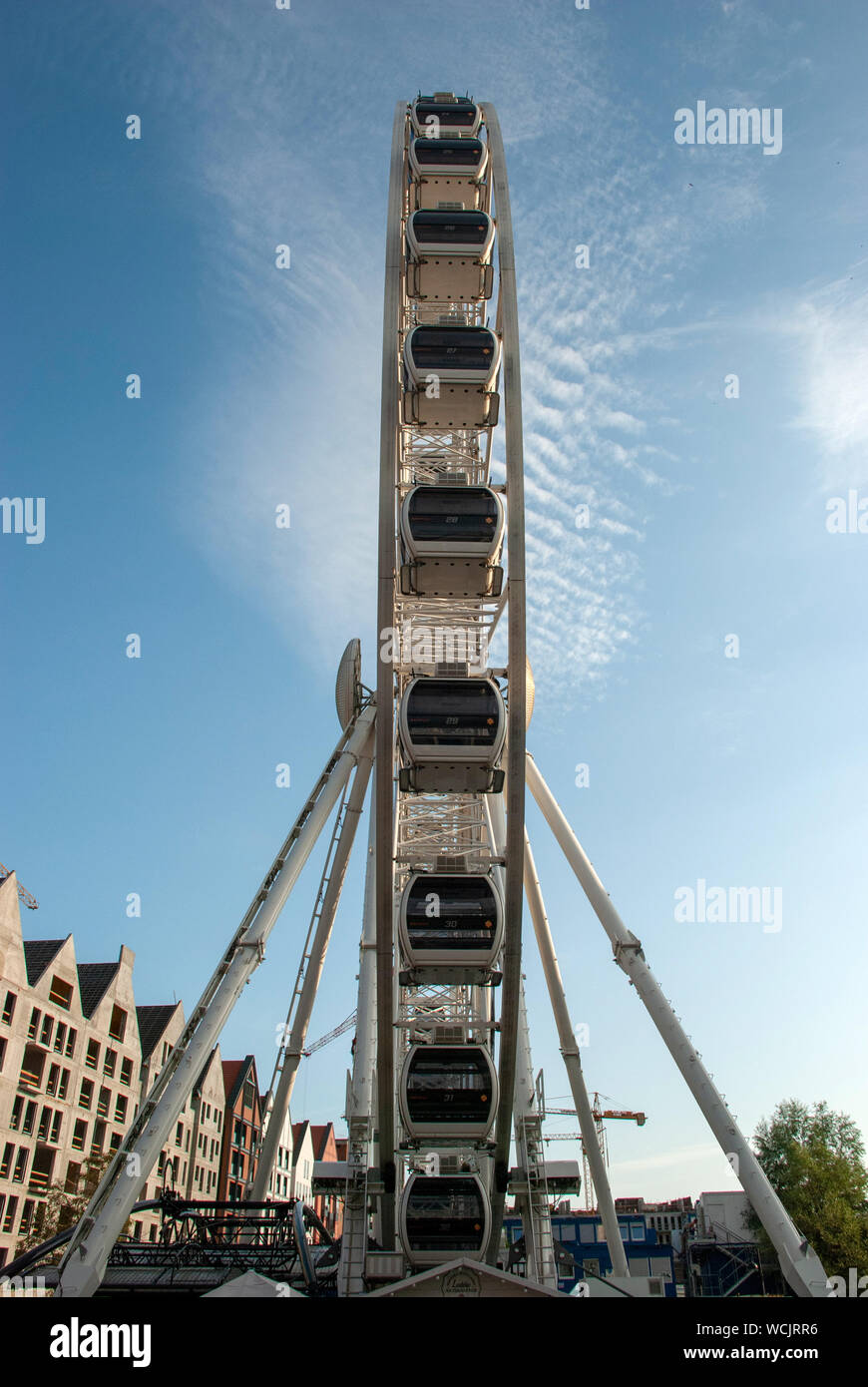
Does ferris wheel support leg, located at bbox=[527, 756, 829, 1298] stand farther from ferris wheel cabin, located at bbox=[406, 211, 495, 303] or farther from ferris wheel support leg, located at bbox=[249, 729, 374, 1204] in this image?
ferris wheel cabin, located at bbox=[406, 211, 495, 303]

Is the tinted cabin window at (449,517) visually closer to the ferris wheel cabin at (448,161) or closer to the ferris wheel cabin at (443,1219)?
the ferris wheel cabin at (448,161)

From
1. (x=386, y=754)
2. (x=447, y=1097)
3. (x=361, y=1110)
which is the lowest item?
(x=361, y=1110)

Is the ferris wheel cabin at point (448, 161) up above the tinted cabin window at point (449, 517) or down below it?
above

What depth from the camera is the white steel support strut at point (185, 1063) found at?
56.1 feet

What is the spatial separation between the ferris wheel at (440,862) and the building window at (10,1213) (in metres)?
15.9

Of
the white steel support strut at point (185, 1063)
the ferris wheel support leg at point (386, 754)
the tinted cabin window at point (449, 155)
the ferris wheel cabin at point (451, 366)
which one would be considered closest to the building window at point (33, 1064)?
the ferris wheel support leg at point (386, 754)

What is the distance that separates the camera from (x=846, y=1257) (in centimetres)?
5031

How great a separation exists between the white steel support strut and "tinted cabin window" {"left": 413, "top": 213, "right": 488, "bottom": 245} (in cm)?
1377

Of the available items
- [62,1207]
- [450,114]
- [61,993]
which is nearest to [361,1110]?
[62,1207]

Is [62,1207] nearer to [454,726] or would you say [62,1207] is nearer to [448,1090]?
[448,1090]

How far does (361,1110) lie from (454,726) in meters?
9.99

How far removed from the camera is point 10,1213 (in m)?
38.2
